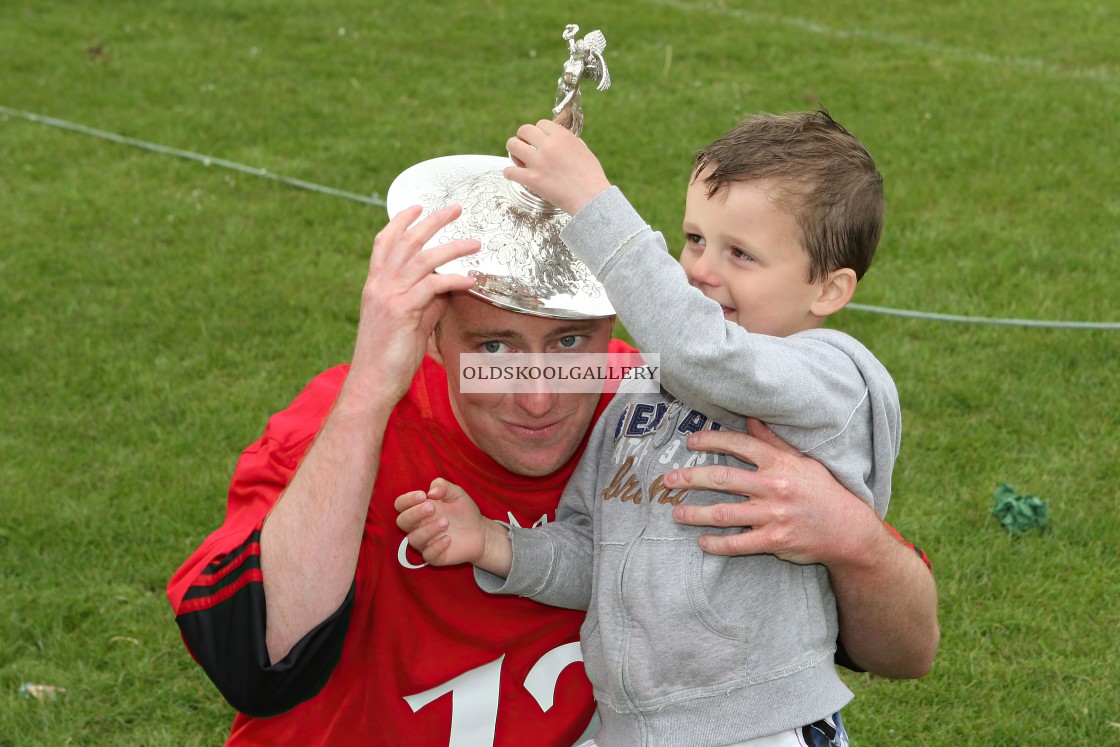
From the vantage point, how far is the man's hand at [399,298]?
231 cm

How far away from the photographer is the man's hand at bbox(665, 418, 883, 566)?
7.63 feet

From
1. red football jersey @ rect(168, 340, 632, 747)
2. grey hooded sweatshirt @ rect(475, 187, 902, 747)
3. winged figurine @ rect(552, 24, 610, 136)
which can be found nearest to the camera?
grey hooded sweatshirt @ rect(475, 187, 902, 747)

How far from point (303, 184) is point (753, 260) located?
250 inches

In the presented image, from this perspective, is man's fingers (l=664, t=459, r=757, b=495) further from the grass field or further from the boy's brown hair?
the grass field

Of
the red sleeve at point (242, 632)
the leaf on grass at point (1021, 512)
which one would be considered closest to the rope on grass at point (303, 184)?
the leaf on grass at point (1021, 512)

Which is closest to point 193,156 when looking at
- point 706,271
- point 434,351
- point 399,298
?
point 434,351

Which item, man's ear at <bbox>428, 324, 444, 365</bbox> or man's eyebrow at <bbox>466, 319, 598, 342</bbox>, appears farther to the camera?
man's ear at <bbox>428, 324, 444, 365</bbox>

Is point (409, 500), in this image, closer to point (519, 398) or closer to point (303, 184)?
point (519, 398)

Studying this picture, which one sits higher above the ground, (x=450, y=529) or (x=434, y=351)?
(x=434, y=351)

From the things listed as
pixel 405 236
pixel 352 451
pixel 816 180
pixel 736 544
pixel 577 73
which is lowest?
pixel 736 544

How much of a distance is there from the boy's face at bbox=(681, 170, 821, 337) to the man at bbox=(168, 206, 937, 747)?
259mm

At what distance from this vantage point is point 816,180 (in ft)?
7.91

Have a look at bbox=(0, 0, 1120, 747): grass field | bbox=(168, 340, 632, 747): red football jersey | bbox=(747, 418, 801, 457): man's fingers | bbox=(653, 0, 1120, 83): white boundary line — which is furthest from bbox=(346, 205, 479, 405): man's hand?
bbox=(653, 0, 1120, 83): white boundary line

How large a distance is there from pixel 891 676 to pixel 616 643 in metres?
0.80
